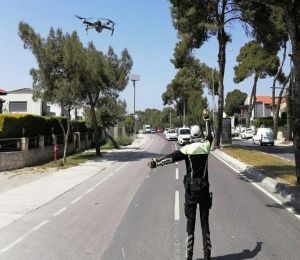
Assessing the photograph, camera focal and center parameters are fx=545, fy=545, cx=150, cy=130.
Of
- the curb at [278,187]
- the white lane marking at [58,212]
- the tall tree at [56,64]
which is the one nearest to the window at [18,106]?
the tall tree at [56,64]

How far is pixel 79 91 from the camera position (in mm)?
30469

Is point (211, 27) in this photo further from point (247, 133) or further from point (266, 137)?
point (247, 133)

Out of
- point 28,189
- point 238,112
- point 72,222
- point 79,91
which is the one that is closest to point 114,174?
point 28,189

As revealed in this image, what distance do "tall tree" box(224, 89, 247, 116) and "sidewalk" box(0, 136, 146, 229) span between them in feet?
363

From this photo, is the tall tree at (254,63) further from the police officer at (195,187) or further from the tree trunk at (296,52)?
the police officer at (195,187)

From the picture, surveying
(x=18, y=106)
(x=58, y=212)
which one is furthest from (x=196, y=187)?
(x=18, y=106)

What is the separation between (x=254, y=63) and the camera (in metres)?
67.2

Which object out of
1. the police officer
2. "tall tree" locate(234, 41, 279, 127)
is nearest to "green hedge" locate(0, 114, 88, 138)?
the police officer

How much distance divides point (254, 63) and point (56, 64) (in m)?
41.6

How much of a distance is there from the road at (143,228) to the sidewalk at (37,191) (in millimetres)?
367

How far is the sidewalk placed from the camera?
13.0 m

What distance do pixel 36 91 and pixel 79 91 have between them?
244cm

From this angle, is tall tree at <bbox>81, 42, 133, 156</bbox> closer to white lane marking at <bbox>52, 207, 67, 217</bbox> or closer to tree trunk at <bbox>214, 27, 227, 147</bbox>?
tree trunk at <bbox>214, 27, 227, 147</bbox>

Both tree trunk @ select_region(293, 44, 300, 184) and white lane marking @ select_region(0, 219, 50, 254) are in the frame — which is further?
tree trunk @ select_region(293, 44, 300, 184)
